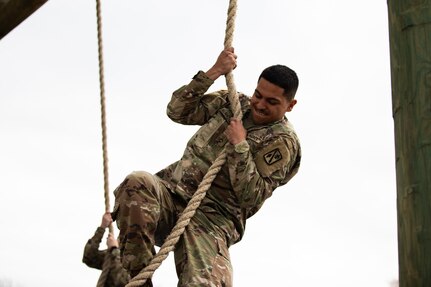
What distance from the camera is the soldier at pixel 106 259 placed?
3730mm

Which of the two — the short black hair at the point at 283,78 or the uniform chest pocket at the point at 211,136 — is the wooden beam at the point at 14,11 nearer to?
the uniform chest pocket at the point at 211,136

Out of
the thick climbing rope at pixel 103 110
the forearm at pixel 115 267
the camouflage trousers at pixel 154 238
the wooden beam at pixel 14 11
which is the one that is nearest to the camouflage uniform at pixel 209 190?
the camouflage trousers at pixel 154 238

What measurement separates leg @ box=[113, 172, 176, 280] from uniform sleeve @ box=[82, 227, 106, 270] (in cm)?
18

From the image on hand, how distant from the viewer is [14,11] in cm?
418

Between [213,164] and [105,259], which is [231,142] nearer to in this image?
[213,164]

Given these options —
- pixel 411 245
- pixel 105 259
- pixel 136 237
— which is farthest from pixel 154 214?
pixel 411 245

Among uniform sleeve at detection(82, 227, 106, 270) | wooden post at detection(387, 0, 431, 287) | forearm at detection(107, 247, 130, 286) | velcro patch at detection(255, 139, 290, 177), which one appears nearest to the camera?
wooden post at detection(387, 0, 431, 287)

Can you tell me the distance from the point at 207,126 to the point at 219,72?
0.30 metres

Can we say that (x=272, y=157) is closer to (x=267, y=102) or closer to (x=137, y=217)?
(x=267, y=102)

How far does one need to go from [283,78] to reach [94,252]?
4.46 ft

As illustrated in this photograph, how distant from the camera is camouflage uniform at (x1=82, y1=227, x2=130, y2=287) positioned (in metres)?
3.73

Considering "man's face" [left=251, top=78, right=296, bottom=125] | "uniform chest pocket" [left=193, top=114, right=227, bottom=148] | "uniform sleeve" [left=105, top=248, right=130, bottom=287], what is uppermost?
"man's face" [left=251, top=78, right=296, bottom=125]

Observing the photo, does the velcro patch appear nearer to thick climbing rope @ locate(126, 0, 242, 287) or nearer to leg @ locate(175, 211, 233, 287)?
thick climbing rope @ locate(126, 0, 242, 287)

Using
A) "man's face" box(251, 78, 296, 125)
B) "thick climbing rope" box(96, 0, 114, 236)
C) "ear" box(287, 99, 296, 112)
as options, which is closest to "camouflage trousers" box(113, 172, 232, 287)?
"thick climbing rope" box(96, 0, 114, 236)
